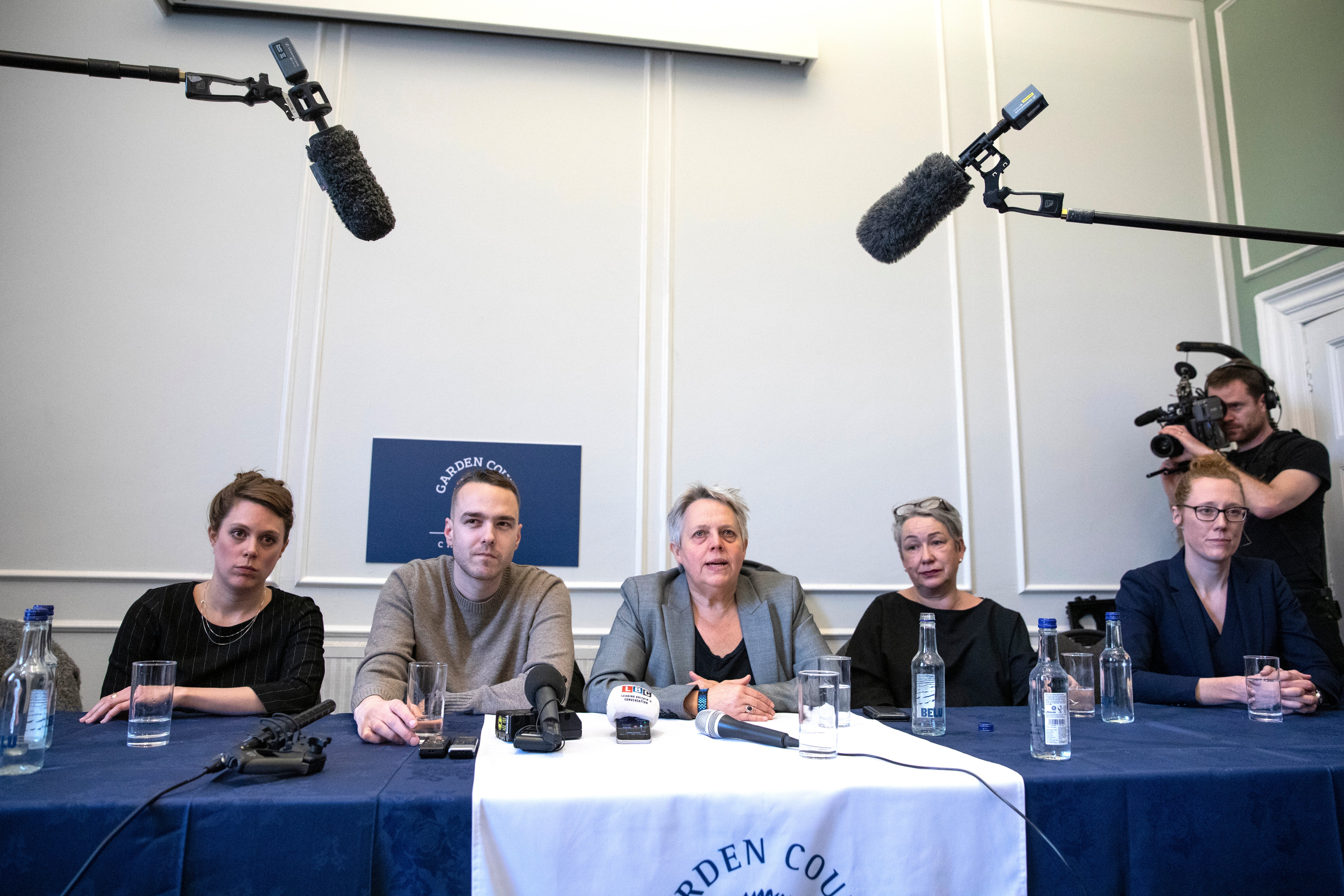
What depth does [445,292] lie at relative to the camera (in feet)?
11.6

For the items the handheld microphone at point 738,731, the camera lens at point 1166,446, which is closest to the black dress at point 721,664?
the handheld microphone at point 738,731

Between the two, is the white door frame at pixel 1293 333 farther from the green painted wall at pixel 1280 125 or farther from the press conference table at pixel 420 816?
the press conference table at pixel 420 816

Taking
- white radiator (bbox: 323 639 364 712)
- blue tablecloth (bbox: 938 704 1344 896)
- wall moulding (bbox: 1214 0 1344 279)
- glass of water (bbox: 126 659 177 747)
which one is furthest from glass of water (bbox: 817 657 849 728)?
wall moulding (bbox: 1214 0 1344 279)

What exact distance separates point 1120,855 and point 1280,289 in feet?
11.3

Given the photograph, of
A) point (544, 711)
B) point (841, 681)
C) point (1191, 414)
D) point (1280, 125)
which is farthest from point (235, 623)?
point (1280, 125)

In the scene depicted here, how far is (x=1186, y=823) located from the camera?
1.34 metres

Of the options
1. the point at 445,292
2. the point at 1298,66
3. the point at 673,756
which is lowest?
the point at 673,756

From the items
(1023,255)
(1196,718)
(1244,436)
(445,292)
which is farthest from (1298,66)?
(445,292)

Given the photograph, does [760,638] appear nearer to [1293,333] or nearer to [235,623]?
[235,623]

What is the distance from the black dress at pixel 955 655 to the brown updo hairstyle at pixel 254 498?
1535mm

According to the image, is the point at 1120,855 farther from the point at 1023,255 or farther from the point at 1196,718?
the point at 1023,255

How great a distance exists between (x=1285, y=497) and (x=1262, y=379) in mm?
570

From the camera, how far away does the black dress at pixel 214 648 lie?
6.73 ft

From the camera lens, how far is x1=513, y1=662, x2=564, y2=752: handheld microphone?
1.45 m
